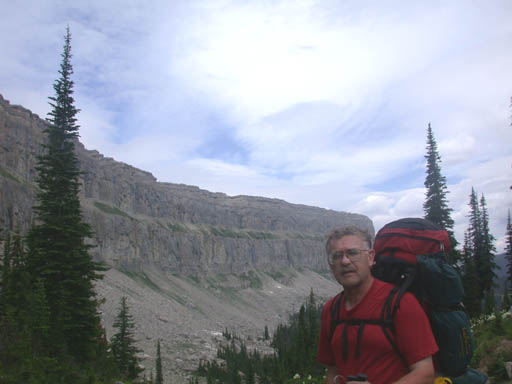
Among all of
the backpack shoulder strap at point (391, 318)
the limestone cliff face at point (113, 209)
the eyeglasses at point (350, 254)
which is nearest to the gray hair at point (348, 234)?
the eyeglasses at point (350, 254)

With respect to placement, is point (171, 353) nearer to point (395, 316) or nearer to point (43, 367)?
point (43, 367)

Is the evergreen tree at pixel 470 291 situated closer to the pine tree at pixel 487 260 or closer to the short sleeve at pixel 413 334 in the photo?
the pine tree at pixel 487 260

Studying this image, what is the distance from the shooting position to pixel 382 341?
333 centimetres

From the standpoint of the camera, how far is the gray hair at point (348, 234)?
3.85m

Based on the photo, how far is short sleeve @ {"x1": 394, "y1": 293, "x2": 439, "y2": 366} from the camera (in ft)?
Result: 10.5

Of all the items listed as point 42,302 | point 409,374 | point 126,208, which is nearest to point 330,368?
point 409,374

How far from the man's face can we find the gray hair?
3 centimetres

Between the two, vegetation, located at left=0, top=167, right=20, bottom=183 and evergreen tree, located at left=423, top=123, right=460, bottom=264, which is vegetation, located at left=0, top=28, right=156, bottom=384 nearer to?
evergreen tree, located at left=423, top=123, right=460, bottom=264

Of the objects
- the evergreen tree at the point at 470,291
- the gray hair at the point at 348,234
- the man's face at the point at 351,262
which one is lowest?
the evergreen tree at the point at 470,291

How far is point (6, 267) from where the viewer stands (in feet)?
95.5

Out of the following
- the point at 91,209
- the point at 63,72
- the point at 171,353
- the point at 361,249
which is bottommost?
the point at 171,353

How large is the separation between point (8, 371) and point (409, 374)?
12.4m

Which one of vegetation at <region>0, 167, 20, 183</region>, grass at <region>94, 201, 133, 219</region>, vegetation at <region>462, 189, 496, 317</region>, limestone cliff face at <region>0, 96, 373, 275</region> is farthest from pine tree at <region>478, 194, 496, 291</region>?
grass at <region>94, 201, 133, 219</region>

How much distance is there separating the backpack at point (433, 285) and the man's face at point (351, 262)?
264 millimetres
